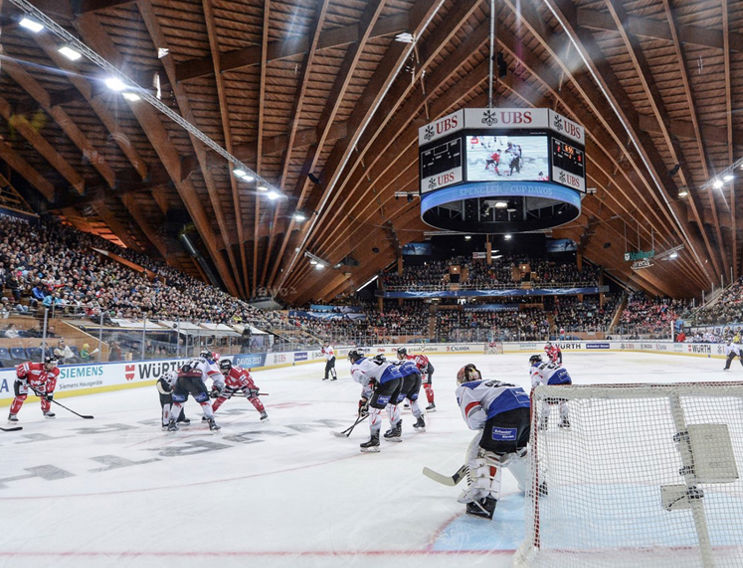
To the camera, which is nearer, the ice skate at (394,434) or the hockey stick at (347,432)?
the ice skate at (394,434)

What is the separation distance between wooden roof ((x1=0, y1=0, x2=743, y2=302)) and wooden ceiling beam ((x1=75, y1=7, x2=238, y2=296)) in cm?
7

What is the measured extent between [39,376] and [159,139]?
10.3 m

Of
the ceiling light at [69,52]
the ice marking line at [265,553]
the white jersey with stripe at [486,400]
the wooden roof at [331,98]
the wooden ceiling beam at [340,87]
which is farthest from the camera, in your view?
the wooden roof at [331,98]

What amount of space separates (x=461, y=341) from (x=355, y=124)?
23.0 m

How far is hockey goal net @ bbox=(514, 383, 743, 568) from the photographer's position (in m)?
3.02

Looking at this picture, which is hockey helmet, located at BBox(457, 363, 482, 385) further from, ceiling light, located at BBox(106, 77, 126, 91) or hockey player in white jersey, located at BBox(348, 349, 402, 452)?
ceiling light, located at BBox(106, 77, 126, 91)

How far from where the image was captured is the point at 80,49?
11359 millimetres

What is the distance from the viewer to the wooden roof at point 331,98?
13.4 meters

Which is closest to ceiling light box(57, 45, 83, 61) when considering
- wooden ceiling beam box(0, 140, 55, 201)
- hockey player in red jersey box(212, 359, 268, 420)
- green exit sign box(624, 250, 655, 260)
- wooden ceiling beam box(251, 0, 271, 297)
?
wooden ceiling beam box(251, 0, 271, 297)

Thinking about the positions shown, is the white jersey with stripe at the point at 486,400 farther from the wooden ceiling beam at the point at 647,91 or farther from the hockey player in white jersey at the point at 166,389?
the wooden ceiling beam at the point at 647,91

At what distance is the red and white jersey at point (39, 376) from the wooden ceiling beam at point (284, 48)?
29.3ft

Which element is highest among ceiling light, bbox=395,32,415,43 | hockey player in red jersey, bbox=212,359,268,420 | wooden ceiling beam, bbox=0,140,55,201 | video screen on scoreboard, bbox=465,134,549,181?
ceiling light, bbox=395,32,415,43

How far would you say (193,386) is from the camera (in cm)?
Result: 825

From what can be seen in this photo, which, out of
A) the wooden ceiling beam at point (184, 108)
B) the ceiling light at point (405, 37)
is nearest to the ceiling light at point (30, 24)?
the wooden ceiling beam at point (184, 108)
